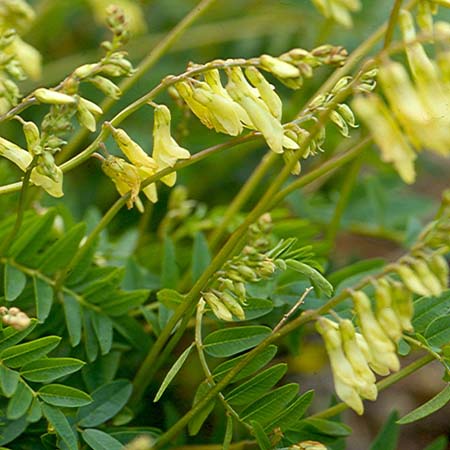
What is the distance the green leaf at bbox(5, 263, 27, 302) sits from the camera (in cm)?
109

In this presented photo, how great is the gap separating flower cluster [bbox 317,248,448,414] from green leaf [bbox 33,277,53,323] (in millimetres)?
404

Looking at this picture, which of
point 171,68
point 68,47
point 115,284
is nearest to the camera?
point 115,284

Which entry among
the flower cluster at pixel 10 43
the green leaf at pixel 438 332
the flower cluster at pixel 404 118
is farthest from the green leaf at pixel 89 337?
the flower cluster at pixel 404 118

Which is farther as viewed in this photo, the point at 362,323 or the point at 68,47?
the point at 68,47

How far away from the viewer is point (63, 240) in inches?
46.4

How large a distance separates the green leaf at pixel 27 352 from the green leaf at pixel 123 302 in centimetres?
23

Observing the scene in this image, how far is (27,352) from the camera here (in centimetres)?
96

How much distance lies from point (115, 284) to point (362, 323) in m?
0.47

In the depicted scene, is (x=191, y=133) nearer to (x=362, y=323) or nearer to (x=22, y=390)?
(x=22, y=390)

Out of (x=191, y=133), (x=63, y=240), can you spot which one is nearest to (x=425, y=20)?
(x=63, y=240)

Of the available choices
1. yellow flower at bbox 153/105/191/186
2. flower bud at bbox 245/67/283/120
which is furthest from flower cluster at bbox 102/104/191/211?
flower bud at bbox 245/67/283/120

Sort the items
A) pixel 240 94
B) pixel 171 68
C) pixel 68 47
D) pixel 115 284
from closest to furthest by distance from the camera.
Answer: pixel 240 94 < pixel 115 284 < pixel 171 68 < pixel 68 47

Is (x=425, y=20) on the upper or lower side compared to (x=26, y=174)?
upper

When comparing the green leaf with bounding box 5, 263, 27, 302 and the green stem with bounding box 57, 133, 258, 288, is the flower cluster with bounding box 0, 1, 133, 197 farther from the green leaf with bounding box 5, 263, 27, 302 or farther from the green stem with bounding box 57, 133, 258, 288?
the green leaf with bounding box 5, 263, 27, 302
